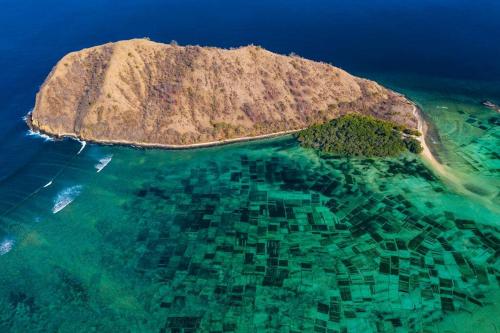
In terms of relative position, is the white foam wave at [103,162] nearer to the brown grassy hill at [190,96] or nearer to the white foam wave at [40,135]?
the brown grassy hill at [190,96]

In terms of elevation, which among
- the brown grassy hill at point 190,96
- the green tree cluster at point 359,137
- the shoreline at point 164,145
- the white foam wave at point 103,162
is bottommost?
the white foam wave at point 103,162

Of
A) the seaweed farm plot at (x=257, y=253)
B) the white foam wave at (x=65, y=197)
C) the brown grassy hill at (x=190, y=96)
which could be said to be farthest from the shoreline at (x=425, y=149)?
the white foam wave at (x=65, y=197)

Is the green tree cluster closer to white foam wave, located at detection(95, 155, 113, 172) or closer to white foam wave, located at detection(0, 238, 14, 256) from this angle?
white foam wave, located at detection(95, 155, 113, 172)

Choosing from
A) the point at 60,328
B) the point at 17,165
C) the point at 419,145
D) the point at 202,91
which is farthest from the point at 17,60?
the point at 419,145

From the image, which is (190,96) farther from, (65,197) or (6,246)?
(6,246)

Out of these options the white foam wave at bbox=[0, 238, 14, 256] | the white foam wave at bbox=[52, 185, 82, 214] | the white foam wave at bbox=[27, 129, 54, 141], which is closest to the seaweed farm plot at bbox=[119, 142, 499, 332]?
the white foam wave at bbox=[52, 185, 82, 214]

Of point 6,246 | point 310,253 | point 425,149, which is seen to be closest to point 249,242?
point 310,253
